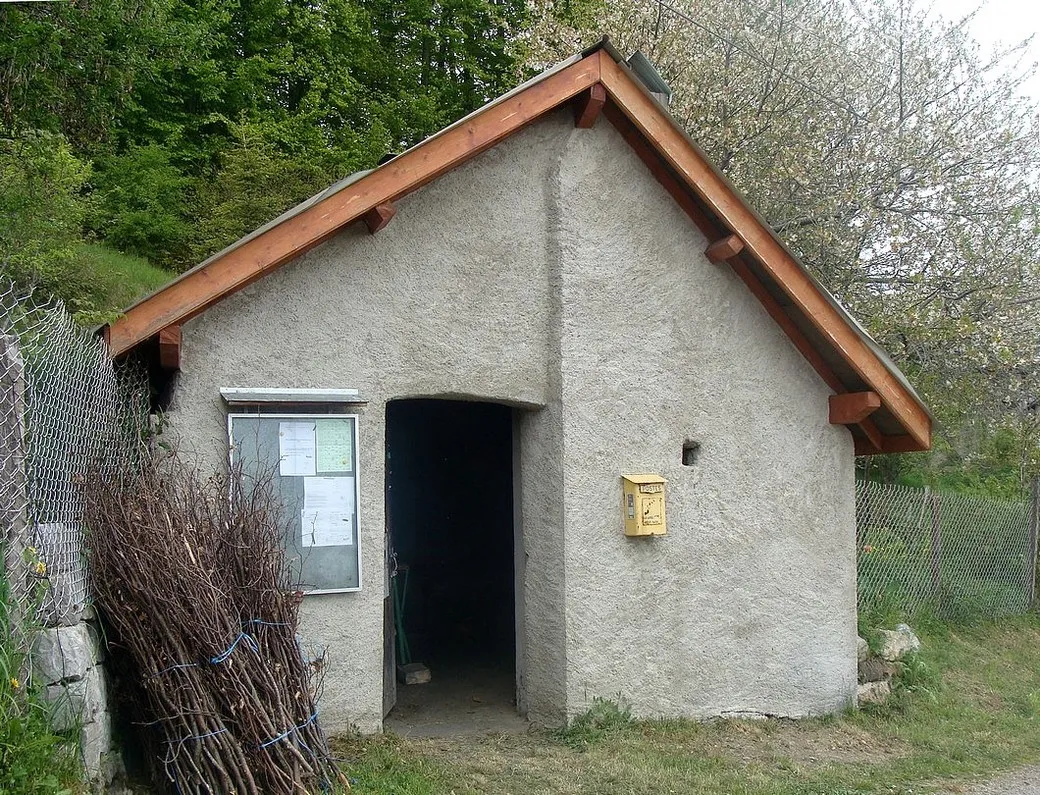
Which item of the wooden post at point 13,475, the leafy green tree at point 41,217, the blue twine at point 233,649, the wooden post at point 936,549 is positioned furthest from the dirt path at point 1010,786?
the leafy green tree at point 41,217

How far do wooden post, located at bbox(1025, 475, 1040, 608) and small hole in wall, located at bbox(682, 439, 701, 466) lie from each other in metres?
7.17

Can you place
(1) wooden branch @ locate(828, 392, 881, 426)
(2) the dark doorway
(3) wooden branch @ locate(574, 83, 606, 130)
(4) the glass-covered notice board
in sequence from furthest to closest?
(2) the dark doorway
(1) wooden branch @ locate(828, 392, 881, 426)
(3) wooden branch @ locate(574, 83, 606, 130)
(4) the glass-covered notice board

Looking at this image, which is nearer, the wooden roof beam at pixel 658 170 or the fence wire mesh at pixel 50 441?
the fence wire mesh at pixel 50 441

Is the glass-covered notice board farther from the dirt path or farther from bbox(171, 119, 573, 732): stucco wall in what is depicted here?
the dirt path

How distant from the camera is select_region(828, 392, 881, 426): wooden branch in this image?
776 centimetres

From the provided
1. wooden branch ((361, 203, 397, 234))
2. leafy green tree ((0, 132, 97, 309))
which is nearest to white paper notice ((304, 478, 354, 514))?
wooden branch ((361, 203, 397, 234))

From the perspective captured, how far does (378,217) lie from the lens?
21.8 feet

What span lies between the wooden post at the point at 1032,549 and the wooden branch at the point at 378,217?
32.5 ft

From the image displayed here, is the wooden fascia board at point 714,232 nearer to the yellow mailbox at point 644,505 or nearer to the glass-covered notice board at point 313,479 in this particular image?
the yellow mailbox at point 644,505

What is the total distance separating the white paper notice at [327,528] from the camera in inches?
258

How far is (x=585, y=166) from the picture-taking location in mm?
7379

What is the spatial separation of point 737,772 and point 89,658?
409cm

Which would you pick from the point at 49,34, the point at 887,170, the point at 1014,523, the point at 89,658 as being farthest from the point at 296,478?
the point at 887,170

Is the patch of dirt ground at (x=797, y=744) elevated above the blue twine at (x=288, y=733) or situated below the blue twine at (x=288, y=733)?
below
